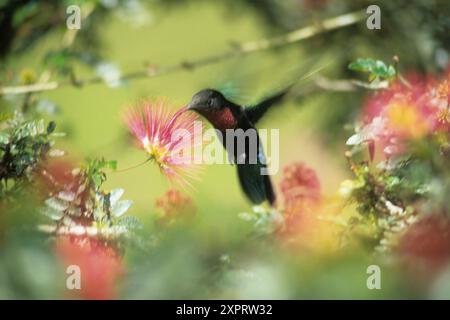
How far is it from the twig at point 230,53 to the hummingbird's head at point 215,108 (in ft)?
0.80

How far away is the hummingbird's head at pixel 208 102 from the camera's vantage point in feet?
2.96

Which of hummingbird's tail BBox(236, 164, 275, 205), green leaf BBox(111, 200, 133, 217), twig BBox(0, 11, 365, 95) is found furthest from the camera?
twig BBox(0, 11, 365, 95)

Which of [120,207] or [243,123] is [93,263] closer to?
[120,207]

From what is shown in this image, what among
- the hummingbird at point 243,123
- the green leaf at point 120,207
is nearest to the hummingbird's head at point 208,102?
the hummingbird at point 243,123

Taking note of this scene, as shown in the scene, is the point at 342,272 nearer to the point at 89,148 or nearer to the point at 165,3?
the point at 89,148

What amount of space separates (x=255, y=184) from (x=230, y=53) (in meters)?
0.31

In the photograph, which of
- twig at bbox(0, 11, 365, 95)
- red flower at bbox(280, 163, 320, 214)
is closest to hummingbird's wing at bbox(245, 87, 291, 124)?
red flower at bbox(280, 163, 320, 214)

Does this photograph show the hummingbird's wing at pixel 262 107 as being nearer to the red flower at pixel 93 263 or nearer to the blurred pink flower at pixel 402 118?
the blurred pink flower at pixel 402 118

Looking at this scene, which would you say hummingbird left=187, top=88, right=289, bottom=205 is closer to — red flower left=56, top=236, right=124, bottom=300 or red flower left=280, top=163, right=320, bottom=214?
red flower left=280, top=163, right=320, bottom=214

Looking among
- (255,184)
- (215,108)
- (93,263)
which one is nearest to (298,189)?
(255,184)

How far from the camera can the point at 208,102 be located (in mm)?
908

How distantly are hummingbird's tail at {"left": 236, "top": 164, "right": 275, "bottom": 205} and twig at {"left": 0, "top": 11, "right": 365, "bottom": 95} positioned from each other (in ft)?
0.89

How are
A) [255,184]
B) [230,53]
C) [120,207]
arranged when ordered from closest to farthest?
[120,207] < [255,184] < [230,53]

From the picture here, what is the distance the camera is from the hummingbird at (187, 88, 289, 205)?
2.99ft
